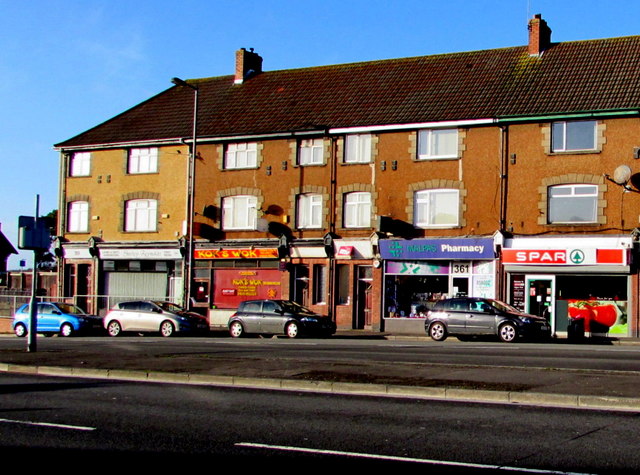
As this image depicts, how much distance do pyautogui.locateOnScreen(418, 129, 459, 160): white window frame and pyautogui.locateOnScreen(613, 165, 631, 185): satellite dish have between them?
6.41m

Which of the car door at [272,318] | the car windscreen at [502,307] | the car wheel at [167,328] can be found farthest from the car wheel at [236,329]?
the car windscreen at [502,307]

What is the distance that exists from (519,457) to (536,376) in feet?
21.3

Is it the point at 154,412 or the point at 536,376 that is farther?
the point at 536,376

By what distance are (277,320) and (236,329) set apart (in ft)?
6.59

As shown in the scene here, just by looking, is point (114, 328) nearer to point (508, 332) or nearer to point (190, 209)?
point (190, 209)

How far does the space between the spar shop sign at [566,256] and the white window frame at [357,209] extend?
245 inches

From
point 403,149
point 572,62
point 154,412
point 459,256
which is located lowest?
point 154,412

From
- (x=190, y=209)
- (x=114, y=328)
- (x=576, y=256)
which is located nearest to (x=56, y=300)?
(x=190, y=209)

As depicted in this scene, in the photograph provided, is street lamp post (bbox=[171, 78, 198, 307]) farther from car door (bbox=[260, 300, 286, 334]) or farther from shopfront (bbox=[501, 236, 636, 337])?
shopfront (bbox=[501, 236, 636, 337])

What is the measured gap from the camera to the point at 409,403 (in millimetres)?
12414

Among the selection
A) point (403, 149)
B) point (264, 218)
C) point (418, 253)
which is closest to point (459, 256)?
point (418, 253)

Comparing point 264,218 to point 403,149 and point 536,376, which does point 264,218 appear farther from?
point 536,376

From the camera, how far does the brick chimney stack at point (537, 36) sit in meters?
36.5

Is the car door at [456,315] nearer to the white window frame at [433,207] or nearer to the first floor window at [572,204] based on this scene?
the white window frame at [433,207]
